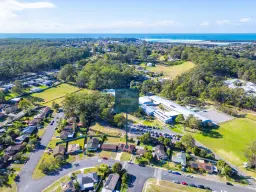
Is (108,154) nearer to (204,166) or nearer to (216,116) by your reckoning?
(204,166)

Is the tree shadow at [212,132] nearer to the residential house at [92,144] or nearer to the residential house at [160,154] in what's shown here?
the residential house at [160,154]

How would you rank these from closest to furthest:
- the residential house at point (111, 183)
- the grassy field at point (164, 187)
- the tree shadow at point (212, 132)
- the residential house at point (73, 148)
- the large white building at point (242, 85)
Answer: the residential house at point (111, 183)
the grassy field at point (164, 187)
the residential house at point (73, 148)
the tree shadow at point (212, 132)
the large white building at point (242, 85)

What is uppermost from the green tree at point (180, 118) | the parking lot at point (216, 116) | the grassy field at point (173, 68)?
the grassy field at point (173, 68)

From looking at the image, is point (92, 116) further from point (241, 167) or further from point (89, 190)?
point (241, 167)

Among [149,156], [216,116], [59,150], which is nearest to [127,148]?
[149,156]

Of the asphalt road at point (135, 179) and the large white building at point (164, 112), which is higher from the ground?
the large white building at point (164, 112)

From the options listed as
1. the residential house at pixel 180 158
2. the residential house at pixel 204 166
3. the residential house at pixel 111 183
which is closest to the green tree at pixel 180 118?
the residential house at pixel 180 158

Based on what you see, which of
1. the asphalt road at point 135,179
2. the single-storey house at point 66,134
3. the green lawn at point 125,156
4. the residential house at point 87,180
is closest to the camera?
the residential house at point 87,180
